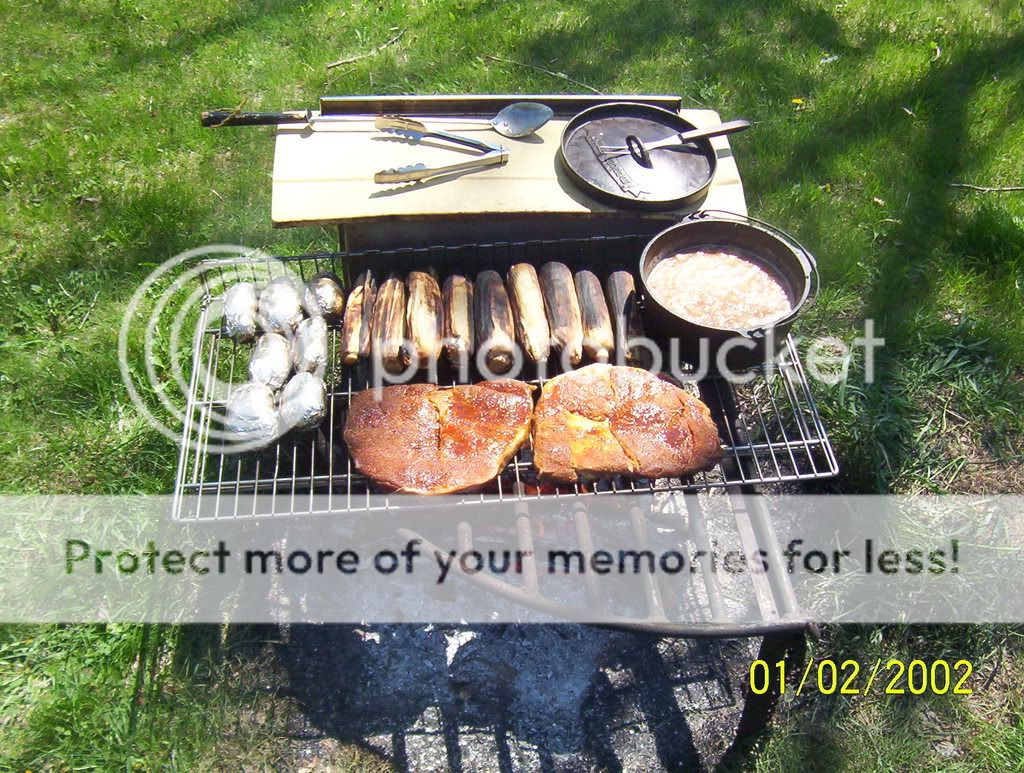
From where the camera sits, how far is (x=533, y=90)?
5824mm

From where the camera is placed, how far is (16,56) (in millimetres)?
6109

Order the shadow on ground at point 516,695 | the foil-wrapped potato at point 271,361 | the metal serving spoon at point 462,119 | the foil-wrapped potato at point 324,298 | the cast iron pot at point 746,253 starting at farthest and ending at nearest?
the metal serving spoon at point 462,119
the foil-wrapped potato at point 324,298
the shadow on ground at point 516,695
the foil-wrapped potato at point 271,361
the cast iron pot at point 746,253

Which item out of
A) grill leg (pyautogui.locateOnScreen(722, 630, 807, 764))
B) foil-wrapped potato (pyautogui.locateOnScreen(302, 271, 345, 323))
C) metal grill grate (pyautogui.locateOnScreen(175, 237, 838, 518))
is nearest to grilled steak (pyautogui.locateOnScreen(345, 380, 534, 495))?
metal grill grate (pyautogui.locateOnScreen(175, 237, 838, 518))

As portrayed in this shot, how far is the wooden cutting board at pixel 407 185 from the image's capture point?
3.10 meters

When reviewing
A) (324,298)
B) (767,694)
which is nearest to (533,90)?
(324,298)

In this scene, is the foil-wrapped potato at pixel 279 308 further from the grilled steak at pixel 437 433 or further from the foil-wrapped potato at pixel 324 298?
the grilled steak at pixel 437 433

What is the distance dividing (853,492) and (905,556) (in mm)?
396

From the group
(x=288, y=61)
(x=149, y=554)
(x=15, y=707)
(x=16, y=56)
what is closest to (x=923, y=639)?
(x=149, y=554)

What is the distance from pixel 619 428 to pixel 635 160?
4.79 feet

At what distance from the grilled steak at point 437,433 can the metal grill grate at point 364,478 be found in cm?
11

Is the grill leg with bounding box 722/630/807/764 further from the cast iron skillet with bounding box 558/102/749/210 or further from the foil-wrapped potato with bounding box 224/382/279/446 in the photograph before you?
the foil-wrapped potato with bounding box 224/382/279/446

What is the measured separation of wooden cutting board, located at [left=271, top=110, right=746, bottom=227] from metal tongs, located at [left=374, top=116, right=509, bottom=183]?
4 centimetres
